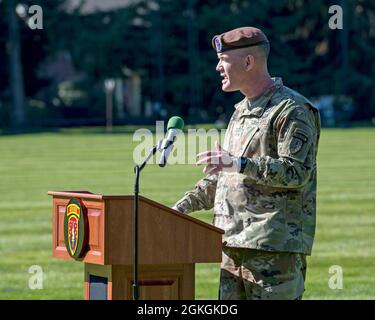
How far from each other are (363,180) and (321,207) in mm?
6917

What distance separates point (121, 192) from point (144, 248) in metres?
19.6

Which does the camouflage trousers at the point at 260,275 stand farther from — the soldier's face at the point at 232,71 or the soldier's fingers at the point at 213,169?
the soldier's face at the point at 232,71

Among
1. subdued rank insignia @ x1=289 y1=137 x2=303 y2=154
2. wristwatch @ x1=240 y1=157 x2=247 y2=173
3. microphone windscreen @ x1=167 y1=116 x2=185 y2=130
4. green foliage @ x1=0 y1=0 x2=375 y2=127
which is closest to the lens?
microphone windscreen @ x1=167 y1=116 x2=185 y2=130

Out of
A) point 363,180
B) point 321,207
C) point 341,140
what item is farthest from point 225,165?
point 341,140

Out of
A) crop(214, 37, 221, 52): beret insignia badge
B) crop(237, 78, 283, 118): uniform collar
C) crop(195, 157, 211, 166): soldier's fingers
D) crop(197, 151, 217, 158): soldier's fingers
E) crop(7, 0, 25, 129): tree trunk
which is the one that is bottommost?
crop(7, 0, 25, 129): tree trunk

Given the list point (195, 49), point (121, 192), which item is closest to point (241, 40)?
point (121, 192)

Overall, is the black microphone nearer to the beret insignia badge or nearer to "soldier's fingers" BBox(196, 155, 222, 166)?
"soldier's fingers" BBox(196, 155, 222, 166)

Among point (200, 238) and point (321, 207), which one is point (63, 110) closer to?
point (321, 207)

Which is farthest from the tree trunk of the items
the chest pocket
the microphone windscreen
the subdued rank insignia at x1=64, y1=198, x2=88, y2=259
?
the microphone windscreen

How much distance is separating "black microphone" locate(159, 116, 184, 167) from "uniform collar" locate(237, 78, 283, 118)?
2.33 ft

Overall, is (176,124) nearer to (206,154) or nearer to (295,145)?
(206,154)

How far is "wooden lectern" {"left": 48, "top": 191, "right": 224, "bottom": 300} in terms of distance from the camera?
250 inches

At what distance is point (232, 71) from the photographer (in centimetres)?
691

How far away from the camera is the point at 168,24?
8569 centimetres
